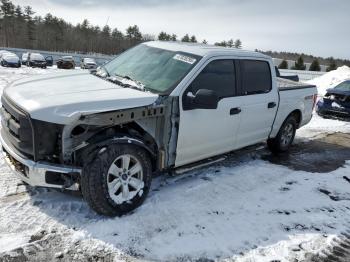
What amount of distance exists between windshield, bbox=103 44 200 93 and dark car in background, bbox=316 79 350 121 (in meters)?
7.99

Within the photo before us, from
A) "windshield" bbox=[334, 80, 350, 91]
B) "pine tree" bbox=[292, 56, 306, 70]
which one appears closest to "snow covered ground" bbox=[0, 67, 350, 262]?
"windshield" bbox=[334, 80, 350, 91]

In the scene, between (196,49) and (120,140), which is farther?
(196,49)

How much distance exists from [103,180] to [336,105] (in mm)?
9605

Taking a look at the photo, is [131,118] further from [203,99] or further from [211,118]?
[211,118]

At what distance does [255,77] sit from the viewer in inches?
221

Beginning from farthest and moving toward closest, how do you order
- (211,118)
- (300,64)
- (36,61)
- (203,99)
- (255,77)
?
(300,64) → (36,61) → (255,77) → (211,118) → (203,99)

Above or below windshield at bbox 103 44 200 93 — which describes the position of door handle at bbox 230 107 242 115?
below

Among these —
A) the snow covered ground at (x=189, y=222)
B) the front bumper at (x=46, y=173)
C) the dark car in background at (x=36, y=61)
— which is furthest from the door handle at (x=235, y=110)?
the dark car in background at (x=36, y=61)

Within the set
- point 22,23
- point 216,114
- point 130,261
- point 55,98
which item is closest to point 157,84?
point 216,114

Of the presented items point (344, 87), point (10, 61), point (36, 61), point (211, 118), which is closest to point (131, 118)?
point (211, 118)

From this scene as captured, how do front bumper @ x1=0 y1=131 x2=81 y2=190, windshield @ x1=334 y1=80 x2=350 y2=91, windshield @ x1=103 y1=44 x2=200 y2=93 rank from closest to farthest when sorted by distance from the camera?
front bumper @ x1=0 y1=131 x2=81 y2=190
windshield @ x1=103 y1=44 x2=200 y2=93
windshield @ x1=334 y1=80 x2=350 y2=91

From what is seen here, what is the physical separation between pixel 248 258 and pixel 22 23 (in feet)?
313

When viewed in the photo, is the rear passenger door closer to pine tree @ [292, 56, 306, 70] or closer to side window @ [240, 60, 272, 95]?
side window @ [240, 60, 272, 95]

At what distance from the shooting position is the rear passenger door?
210 inches
